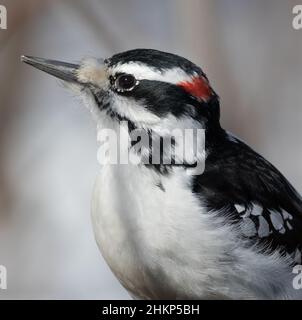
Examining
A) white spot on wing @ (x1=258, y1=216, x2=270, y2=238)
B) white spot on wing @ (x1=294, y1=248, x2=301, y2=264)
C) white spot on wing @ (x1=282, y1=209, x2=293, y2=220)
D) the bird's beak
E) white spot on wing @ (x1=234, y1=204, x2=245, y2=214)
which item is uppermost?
the bird's beak

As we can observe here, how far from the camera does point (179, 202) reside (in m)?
2.74

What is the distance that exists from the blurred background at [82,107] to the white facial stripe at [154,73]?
174mm

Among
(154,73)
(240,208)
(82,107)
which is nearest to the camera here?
(154,73)

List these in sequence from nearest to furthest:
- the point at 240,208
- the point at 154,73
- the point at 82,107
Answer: the point at 154,73 → the point at 240,208 → the point at 82,107

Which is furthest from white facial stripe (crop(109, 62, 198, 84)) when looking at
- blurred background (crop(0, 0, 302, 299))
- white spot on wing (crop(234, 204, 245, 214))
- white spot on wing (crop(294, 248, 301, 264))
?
white spot on wing (crop(294, 248, 301, 264))

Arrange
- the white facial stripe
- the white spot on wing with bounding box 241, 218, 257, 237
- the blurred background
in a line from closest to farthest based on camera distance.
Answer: the white facial stripe → the white spot on wing with bounding box 241, 218, 257, 237 → the blurred background

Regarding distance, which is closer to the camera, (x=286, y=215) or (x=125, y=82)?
(x=125, y=82)

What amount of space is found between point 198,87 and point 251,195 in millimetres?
344

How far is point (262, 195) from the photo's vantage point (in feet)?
9.37

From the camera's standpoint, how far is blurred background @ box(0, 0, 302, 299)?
2932mm

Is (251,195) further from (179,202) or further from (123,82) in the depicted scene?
(123,82)

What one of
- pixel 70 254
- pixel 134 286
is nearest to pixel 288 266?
pixel 134 286

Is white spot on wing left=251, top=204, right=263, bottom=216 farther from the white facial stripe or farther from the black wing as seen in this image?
the white facial stripe

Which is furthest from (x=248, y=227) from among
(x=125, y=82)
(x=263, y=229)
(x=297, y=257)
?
(x=125, y=82)
